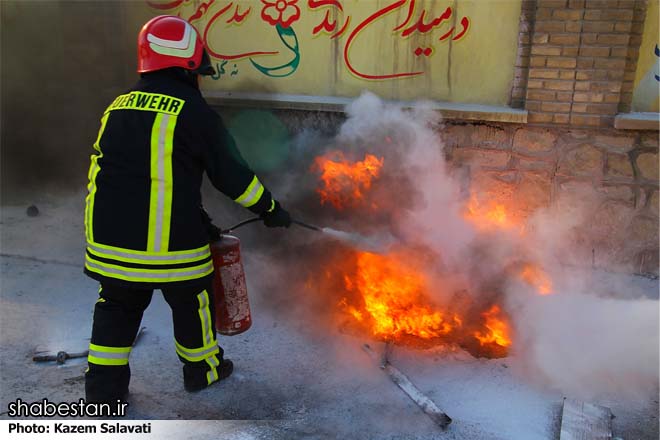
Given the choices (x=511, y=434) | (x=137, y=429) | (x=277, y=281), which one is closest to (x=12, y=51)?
(x=277, y=281)

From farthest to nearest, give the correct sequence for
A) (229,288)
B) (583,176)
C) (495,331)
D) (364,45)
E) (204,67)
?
1. (364,45)
2. (583,176)
3. (495,331)
4. (229,288)
5. (204,67)

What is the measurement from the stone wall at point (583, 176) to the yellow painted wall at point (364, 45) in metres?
0.45

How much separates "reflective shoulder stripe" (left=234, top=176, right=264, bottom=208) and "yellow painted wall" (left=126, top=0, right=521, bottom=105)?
8.23ft

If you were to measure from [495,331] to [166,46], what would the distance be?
298 centimetres

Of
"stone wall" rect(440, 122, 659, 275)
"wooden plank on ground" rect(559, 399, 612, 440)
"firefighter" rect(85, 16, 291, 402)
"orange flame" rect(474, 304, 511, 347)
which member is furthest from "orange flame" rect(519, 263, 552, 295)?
"firefighter" rect(85, 16, 291, 402)

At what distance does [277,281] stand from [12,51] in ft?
18.3

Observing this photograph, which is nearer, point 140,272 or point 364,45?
point 140,272

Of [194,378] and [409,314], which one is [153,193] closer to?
[194,378]

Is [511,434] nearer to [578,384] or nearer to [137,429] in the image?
[578,384]

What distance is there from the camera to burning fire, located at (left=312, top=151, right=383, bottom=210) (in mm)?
4523

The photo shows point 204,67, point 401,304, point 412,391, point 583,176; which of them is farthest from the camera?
point 583,176

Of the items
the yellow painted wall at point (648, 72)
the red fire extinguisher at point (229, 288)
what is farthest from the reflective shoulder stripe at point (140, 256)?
the yellow painted wall at point (648, 72)

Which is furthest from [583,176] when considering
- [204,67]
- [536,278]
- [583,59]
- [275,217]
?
[204,67]

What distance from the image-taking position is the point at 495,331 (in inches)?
154
